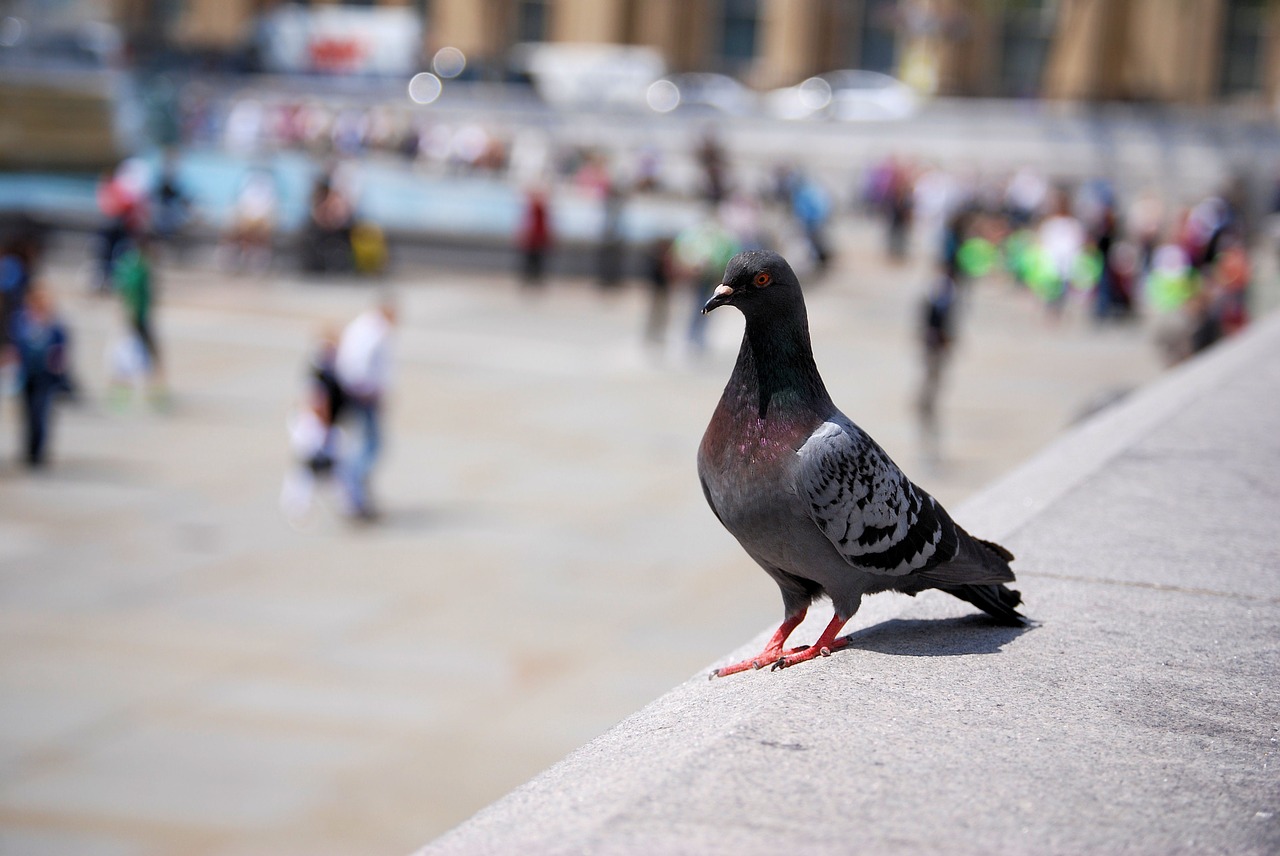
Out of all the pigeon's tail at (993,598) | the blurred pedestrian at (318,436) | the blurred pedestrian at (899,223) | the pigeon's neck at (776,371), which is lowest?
the blurred pedestrian at (318,436)

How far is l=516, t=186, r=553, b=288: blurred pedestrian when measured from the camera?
2503 cm

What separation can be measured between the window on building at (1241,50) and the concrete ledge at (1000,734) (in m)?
56.8

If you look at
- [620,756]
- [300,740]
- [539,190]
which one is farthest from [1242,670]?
[539,190]

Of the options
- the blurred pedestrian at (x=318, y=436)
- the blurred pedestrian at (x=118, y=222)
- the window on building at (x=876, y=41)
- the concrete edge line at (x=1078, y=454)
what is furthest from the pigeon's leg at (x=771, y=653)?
the window on building at (x=876, y=41)

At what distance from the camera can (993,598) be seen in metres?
3.32

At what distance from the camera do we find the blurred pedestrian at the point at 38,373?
1280cm

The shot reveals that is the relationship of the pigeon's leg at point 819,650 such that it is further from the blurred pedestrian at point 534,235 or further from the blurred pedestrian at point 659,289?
the blurred pedestrian at point 534,235

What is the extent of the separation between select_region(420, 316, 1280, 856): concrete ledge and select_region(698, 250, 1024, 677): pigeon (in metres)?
0.20

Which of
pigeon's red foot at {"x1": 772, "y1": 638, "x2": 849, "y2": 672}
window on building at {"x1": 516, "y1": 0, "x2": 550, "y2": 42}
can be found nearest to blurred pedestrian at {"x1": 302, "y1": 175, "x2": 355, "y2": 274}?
pigeon's red foot at {"x1": 772, "y1": 638, "x2": 849, "y2": 672}

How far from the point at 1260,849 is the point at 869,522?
102cm

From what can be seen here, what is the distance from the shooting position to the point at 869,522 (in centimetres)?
303

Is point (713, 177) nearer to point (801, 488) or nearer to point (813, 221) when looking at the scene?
point (813, 221)

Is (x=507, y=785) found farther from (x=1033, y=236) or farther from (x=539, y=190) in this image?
(x=1033, y=236)

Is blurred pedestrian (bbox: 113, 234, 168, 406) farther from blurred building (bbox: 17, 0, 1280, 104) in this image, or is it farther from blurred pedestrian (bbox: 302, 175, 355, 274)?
blurred building (bbox: 17, 0, 1280, 104)
